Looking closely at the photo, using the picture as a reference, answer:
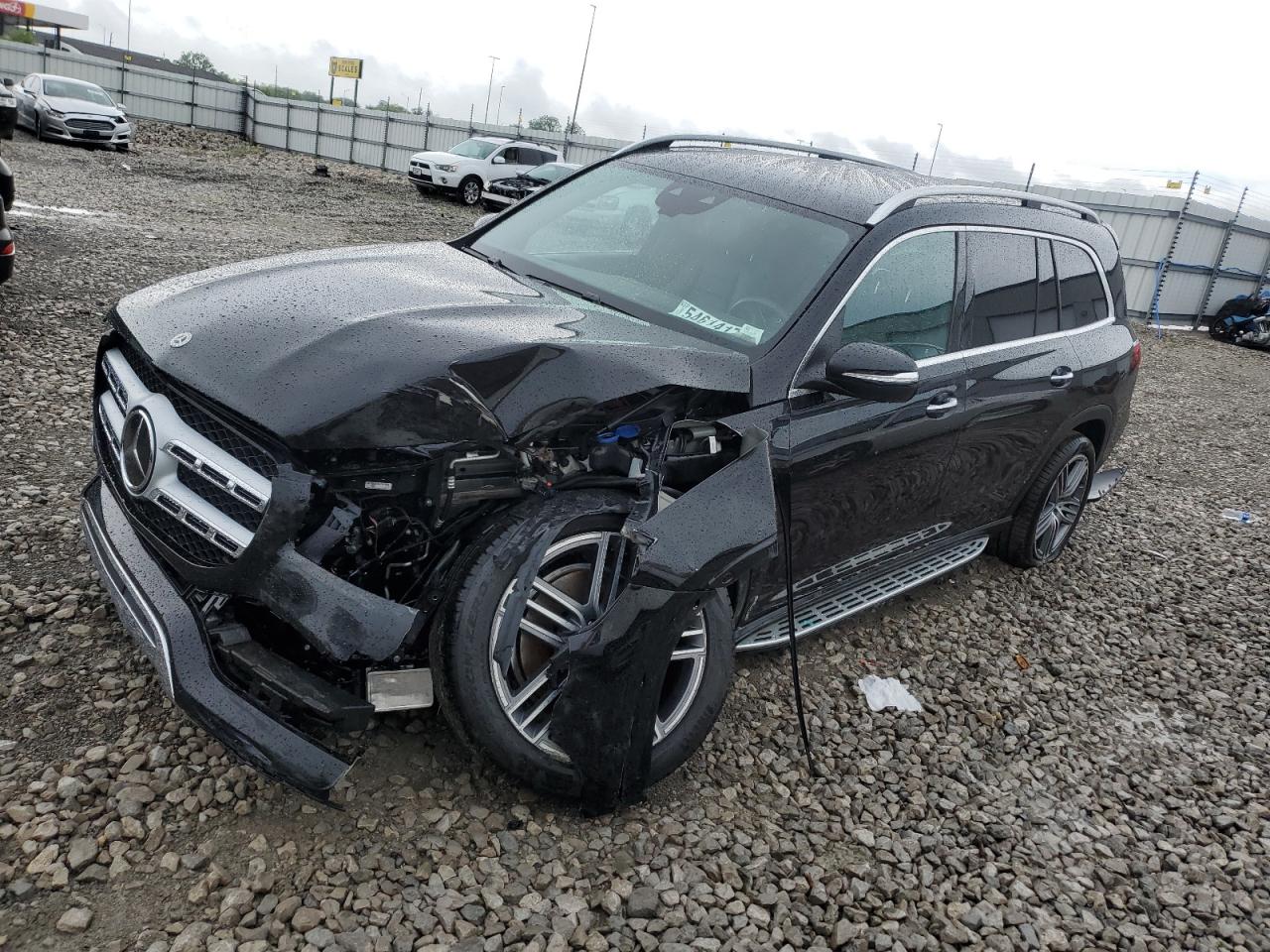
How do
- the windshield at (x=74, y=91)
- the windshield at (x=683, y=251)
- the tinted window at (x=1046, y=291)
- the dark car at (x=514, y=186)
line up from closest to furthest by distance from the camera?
the windshield at (x=683, y=251) → the tinted window at (x=1046, y=291) → the dark car at (x=514, y=186) → the windshield at (x=74, y=91)

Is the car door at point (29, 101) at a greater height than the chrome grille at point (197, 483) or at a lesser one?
lesser

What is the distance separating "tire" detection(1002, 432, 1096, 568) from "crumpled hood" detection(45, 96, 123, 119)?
22159mm

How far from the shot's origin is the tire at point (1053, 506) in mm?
4773

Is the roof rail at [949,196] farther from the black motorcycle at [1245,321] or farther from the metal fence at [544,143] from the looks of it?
the black motorcycle at [1245,321]

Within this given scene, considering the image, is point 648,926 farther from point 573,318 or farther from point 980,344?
point 980,344

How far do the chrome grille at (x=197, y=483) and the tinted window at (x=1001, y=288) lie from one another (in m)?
2.82

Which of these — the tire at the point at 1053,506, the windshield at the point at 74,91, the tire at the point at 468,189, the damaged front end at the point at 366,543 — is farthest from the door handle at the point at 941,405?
the windshield at the point at 74,91

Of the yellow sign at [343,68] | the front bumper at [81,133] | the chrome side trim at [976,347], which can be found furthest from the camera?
the yellow sign at [343,68]

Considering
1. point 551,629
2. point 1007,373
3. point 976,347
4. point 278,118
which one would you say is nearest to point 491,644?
point 551,629

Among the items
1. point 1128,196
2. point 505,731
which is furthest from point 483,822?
point 1128,196

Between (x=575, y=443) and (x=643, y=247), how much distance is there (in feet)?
4.01

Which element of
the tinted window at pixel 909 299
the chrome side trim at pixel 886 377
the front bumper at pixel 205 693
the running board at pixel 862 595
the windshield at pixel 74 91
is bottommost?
the running board at pixel 862 595

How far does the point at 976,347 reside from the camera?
388 cm

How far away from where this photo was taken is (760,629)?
328 cm
